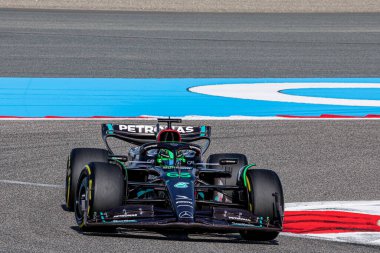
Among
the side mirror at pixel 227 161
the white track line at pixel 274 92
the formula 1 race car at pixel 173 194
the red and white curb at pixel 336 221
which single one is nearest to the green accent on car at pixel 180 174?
the formula 1 race car at pixel 173 194

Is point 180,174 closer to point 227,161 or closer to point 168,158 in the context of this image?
point 168,158

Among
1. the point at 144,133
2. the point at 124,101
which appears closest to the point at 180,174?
the point at 144,133

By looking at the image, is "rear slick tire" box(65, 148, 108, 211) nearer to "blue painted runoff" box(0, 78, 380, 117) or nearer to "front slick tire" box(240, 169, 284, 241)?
"front slick tire" box(240, 169, 284, 241)

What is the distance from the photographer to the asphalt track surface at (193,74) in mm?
8688

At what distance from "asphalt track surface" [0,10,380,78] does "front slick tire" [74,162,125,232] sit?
530 inches

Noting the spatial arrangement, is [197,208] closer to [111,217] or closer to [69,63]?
[111,217]

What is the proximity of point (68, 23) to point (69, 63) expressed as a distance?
13086 mm

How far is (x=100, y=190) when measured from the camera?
27.8 ft

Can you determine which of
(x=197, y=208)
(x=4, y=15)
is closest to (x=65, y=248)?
(x=197, y=208)

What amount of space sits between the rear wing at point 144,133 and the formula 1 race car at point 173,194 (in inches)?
24.1

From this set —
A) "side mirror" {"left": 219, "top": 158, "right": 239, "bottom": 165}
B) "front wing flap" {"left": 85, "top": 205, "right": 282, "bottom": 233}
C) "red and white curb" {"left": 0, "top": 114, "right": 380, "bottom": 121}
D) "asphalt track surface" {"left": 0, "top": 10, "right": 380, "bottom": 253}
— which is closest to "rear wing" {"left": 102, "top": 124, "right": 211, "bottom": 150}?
"asphalt track surface" {"left": 0, "top": 10, "right": 380, "bottom": 253}

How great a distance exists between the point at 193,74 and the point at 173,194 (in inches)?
562

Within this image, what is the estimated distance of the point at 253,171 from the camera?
29.2 ft

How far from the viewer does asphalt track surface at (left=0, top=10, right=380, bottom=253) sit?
8.69 meters
